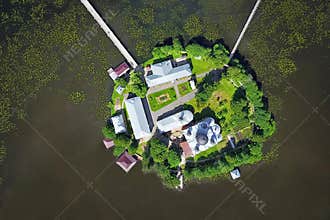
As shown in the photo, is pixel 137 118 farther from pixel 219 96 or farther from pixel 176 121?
pixel 219 96

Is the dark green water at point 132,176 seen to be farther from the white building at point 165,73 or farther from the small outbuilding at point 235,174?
the white building at point 165,73

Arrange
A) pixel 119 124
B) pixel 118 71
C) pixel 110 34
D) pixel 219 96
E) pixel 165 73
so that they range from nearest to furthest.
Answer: pixel 119 124 → pixel 165 73 → pixel 219 96 → pixel 118 71 → pixel 110 34

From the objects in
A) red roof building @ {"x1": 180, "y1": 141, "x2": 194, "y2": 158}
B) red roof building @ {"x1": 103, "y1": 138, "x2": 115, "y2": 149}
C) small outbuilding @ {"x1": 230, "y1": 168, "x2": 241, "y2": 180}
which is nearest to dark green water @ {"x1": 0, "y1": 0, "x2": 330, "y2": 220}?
red roof building @ {"x1": 103, "y1": 138, "x2": 115, "y2": 149}

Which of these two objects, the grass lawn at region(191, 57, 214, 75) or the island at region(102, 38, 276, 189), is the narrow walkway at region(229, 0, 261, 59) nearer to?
the island at region(102, 38, 276, 189)

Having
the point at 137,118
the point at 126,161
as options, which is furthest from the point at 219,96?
the point at 126,161

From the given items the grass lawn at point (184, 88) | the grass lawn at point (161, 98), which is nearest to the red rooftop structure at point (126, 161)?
the grass lawn at point (161, 98)
